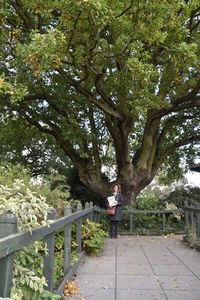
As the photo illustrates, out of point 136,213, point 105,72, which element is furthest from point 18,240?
point 136,213

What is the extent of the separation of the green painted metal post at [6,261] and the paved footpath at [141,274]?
256cm

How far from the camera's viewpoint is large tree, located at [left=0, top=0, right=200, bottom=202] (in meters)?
8.45

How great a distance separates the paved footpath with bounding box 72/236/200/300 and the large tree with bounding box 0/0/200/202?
4.45 m

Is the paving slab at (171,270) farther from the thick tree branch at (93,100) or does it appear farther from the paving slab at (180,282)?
the thick tree branch at (93,100)

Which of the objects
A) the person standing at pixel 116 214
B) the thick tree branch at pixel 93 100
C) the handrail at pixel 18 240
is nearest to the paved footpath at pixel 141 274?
the person standing at pixel 116 214

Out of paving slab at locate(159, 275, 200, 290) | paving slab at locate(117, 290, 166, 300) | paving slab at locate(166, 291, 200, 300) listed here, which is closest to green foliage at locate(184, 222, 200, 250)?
paving slab at locate(159, 275, 200, 290)

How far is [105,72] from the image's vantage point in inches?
465

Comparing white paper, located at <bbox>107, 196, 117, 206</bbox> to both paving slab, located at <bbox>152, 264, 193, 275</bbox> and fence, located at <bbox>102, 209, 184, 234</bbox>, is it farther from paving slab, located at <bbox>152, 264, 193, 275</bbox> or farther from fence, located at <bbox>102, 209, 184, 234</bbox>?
paving slab, located at <bbox>152, 264, 193, 275</bbox>

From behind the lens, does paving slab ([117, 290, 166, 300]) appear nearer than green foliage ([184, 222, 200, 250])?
Yes

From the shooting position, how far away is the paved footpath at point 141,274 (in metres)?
4.76

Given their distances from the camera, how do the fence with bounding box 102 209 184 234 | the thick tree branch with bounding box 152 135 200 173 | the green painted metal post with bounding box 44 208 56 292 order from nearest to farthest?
the green painted metal post with bounding box 44 208 56 292
the fence with bounding box 102 209 184 234
the thick tree branch with bounding box 152 135 200 173

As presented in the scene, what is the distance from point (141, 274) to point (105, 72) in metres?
7.98

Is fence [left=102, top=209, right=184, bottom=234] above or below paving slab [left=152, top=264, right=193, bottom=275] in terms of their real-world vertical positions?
above

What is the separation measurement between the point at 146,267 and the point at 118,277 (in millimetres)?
1042
